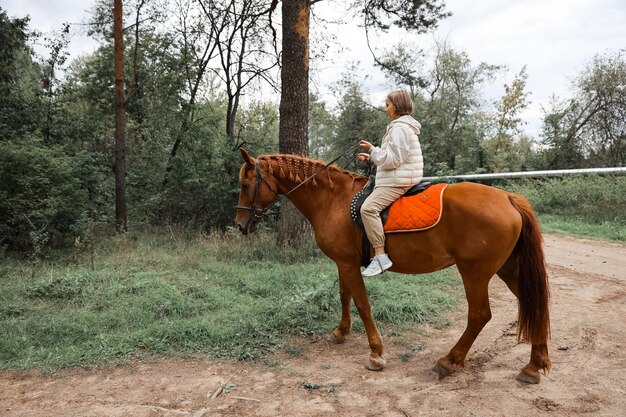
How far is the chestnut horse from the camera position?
344 cm

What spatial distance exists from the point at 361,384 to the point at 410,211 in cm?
164

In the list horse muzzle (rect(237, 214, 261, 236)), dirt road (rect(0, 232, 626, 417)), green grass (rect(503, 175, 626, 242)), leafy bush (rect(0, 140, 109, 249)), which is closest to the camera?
dirt road (rect(0, 232, 626, 417))

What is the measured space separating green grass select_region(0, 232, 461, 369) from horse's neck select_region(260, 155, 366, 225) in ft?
4.60

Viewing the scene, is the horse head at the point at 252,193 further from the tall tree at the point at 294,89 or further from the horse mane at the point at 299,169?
the tall tree at the point at 294,89

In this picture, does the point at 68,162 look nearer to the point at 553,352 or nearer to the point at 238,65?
the point at 238,65

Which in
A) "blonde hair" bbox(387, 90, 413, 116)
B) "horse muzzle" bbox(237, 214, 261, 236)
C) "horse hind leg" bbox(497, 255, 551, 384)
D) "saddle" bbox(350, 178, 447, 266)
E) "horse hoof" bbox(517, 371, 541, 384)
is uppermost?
"blonde hair" bbox(387, 90, 413, 116)

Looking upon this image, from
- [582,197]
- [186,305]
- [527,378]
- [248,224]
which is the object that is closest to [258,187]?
[248,224]

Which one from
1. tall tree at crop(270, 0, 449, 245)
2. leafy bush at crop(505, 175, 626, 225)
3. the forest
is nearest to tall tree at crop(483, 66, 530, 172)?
the forest

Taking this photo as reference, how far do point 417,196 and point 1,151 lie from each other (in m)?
9.86

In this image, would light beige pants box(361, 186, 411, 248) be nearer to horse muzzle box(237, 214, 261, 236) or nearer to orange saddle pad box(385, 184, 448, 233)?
orange saddle pad box(385, 184, 448, 233)

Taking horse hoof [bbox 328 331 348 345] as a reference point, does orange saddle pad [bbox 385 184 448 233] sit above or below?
above

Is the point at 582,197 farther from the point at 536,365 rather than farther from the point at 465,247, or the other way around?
the point at 465,247

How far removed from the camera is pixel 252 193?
167 inches

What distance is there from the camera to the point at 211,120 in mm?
14258
